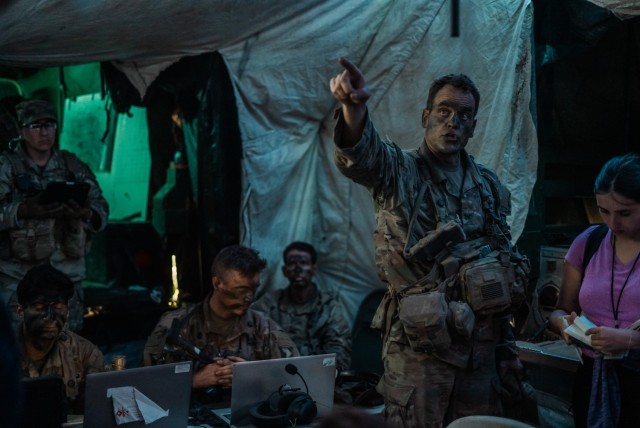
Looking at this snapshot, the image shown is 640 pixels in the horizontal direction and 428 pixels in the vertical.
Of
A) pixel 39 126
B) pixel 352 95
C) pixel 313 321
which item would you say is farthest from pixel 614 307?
pixel 39 126

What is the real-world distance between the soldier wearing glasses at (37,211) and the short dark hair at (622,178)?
3.48 m

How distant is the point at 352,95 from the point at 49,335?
2.01m

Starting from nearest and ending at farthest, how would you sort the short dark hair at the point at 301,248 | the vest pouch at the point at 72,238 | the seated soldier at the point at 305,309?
the vest pouch at the point at 72,238
the seated soldier at the point at 305,309
the short dark hair at the point at 301,248

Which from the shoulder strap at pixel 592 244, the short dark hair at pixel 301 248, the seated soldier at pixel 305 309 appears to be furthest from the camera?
the short dark hair at pixel 301 248

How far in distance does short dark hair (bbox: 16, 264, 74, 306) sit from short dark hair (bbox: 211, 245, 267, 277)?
0.77 meters

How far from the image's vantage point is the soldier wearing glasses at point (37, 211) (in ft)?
16.7

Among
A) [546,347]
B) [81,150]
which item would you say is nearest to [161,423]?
[546,347]

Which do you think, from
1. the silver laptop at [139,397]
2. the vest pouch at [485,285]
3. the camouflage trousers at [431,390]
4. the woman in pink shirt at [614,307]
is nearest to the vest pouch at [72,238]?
the silver laptop at [139,397]

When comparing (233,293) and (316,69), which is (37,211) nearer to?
(233,293)

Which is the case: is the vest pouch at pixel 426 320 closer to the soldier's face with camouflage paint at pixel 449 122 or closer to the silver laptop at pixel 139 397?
the soldier's face with camouflage paint at pixel 449 122

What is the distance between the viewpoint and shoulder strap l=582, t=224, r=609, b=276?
3.30 meters

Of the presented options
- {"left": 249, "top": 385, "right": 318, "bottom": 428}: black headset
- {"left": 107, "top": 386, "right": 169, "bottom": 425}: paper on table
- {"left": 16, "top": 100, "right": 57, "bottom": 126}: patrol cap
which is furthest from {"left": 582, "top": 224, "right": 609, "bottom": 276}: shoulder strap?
{"left": 16, "top": 100, "right": 57, "bottom": 126}: patrol cap

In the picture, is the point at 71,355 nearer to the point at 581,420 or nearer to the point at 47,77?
the point at 581,420

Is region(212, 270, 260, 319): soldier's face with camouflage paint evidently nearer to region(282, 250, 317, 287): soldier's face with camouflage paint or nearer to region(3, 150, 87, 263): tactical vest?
region(282, 250, 317, 287): soldier's face with camouflage paint
